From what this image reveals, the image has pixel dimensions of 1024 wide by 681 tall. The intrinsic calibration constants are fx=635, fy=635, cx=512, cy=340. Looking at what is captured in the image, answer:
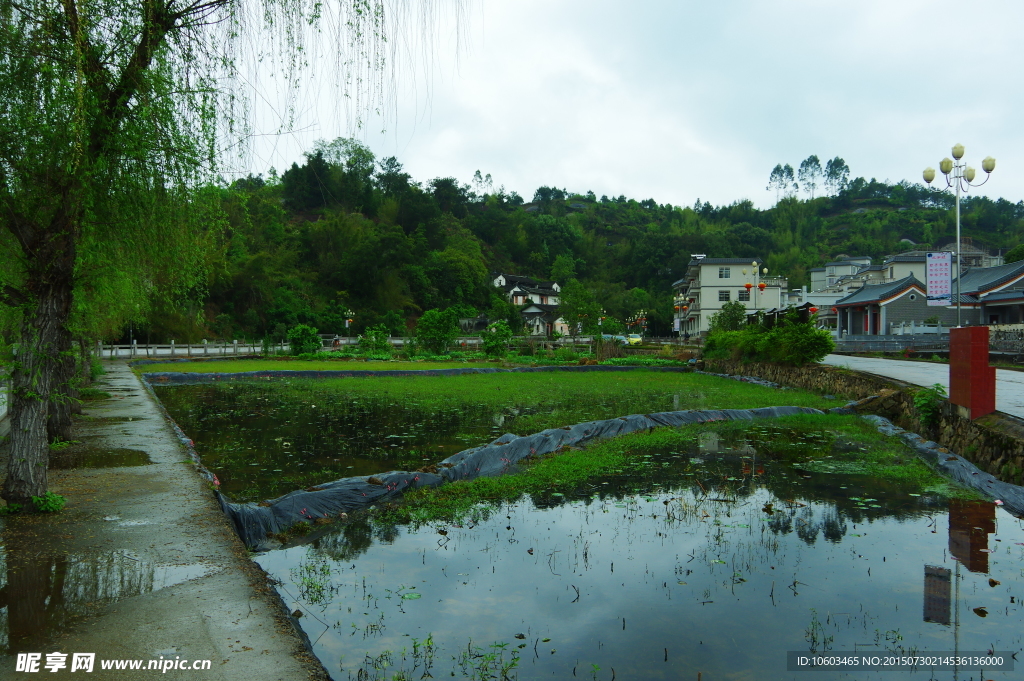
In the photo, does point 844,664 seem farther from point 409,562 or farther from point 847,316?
point 847,316

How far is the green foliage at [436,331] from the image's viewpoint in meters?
38.9

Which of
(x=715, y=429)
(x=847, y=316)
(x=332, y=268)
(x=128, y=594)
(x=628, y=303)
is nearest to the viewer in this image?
(x=128, y=594)

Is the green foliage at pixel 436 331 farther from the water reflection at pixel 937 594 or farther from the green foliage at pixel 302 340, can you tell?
the water reflection at pixel 937 594

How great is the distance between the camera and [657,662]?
12.5 feet

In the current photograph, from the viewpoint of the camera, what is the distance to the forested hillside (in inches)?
2048

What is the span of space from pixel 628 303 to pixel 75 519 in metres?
69.2

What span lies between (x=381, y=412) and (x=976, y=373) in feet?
36.5

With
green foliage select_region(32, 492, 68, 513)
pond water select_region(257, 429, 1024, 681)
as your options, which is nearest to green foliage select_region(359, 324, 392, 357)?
green foliage select_region(32, 492, 68, 513)

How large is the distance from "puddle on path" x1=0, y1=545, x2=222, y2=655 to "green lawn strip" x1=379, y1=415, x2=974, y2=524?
7.74 ft

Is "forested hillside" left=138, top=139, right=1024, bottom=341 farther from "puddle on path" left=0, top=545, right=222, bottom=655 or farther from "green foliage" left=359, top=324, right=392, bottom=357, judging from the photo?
"green foliage" left=359, top=324, right=392, bottom=357

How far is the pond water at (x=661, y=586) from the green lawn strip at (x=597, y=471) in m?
0.36

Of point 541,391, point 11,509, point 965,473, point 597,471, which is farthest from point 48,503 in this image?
point 541,391

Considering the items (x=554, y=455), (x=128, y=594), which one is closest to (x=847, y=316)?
(x=554, y=455)

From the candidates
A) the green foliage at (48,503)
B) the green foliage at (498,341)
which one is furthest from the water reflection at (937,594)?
the green foliage at (498,341)
